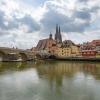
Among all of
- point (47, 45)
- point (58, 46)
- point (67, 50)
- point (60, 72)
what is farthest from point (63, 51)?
point (60, 72)

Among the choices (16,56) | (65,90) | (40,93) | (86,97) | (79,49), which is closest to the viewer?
(86,97)

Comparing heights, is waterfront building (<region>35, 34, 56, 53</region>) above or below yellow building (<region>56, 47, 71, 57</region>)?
above

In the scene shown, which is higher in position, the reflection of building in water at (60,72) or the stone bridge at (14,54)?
the stone bridge at (14,54)

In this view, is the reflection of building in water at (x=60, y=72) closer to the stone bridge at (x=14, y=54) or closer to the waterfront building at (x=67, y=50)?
the stone bridge at (x=14, y=54)

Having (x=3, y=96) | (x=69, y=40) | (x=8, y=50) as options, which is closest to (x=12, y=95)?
(x=3, y=96)

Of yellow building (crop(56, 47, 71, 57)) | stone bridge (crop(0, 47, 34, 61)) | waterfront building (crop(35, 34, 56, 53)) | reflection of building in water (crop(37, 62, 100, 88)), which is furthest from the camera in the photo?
waterfront building (crop(35, 34, 56, 53))

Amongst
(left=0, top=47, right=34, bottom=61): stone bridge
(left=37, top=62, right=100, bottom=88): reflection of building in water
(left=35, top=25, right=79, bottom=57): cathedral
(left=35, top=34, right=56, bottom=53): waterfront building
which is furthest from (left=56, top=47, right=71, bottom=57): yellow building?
(left=37, top=62, right=100, bottom=88): reflection of building in water

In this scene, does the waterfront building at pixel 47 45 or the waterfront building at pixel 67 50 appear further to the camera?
the waterfront building at pixel 47 45

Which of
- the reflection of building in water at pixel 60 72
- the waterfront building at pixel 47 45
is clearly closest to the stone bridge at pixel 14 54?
the reflection of building in water at pixel 60 72

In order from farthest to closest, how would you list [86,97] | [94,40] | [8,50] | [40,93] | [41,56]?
[94,40] < [41,56] < [8,50] < [40,93] < [86,97]

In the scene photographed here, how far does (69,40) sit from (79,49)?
35.9 feet

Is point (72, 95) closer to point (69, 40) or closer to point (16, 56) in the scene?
point (16, 56)

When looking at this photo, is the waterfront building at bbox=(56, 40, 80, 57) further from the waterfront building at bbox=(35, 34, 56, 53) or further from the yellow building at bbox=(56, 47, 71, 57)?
the waterfront building at bbox=(35, 34, 56, 53)

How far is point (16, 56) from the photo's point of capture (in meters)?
65.2
